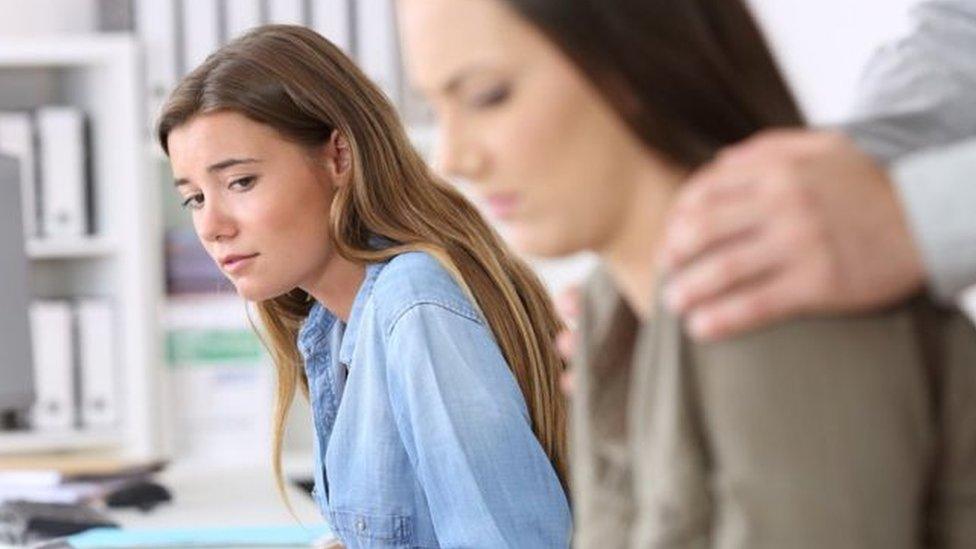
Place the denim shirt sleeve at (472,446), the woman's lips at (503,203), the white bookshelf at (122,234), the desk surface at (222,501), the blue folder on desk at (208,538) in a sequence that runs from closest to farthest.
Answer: the woman's lips at (503,203)
the denim shirt sleeve at (472,446)
the blue folder on desk at (208,538)
the desk surface at (222,501)
the white bookshelf at (122,234)

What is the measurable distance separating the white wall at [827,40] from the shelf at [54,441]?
1492 mm

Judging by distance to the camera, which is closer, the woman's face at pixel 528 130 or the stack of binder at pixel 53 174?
the woman's face at pixel 528 130

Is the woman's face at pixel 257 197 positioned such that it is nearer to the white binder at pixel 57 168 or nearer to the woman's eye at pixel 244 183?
the woman's eye at pixel 244 183

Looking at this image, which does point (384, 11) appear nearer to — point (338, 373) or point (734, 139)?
point (338, 373)

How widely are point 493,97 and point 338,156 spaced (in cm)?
101

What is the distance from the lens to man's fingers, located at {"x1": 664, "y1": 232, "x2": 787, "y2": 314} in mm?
687

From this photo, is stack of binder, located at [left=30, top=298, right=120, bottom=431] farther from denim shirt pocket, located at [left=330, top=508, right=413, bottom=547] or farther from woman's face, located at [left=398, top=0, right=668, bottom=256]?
woman's face, located at [left=398, top=0, right=668, bottom=256]

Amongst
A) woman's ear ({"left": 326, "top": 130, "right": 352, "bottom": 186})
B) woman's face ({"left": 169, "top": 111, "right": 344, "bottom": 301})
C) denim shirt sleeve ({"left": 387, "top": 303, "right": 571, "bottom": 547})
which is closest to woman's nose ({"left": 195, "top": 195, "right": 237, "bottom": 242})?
woman's face ({"left": 169, "top": 111, "right": 344, "bottom": 301})

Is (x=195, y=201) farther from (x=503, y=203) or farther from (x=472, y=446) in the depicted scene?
(x=503, y=203)

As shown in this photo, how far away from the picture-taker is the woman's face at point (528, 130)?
2.48 feet

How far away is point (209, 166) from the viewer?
1.76 m

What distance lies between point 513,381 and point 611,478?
796mm

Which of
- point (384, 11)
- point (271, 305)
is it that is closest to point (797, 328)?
point (271, 305)

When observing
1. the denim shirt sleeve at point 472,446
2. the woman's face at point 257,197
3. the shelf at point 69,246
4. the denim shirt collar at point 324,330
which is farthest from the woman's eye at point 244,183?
the shelf at point 69,246
